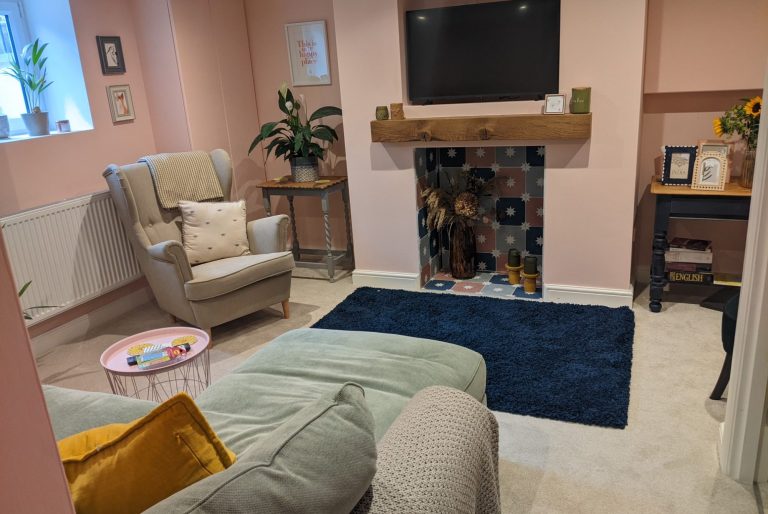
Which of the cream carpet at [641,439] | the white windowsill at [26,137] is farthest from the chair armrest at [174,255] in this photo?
the white windowsill at [26,137]

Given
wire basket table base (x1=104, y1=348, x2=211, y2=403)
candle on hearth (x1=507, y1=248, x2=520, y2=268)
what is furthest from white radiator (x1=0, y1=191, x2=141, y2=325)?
candle on hearth (x1=507, y1=248, x2=520, y2=268)

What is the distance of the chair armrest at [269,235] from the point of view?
3920mm

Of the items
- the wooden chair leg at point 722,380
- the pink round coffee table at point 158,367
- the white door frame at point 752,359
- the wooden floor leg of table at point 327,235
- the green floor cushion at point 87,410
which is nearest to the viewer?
the green floor cushion at point 87,410

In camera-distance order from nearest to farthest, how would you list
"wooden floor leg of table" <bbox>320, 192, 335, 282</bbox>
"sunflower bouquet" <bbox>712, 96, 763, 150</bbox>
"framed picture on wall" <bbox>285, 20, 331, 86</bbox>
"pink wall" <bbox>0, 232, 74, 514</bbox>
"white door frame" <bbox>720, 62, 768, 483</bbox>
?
"pink wall" <bbox>0, 232, 74, 514</bbox> < "white door frame" <bbox>720, 62, 768, 483</bbox> < "sunflower bouquet" <bbox>712, 96, 763, 150</bbox> < "wooden floor leg of table" <bbox>320, 192, 335, 282</bbox> < "framed picture on wall" <bbox>285, 20, 331, 86</bbox>

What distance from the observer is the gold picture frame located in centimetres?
343

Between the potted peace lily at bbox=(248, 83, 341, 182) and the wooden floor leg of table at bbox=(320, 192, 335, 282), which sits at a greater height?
the potted peace lily at bbox=(248, 83, 341, 182)

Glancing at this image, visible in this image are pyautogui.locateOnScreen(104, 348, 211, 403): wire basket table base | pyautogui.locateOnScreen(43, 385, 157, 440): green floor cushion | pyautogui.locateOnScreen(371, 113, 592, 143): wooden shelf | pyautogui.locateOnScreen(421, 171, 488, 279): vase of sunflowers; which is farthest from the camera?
pyautogui.locateOnScreen(421, 171, 488, 279): vase of sunflowers

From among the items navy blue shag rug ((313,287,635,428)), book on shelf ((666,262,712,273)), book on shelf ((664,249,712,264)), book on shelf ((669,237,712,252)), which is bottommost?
navy blue shag rug ((313,287,635,428))

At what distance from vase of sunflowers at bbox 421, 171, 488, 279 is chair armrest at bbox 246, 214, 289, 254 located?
94cm

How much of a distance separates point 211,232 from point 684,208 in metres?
2.72

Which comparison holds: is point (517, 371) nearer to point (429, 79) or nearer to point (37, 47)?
point (429, 79)

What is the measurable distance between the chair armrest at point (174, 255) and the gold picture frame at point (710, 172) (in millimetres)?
2805

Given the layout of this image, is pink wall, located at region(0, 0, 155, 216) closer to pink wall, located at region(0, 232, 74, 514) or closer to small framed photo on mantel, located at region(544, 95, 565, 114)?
small framed photo on mantel, located at region(544, 95, 565, 114)

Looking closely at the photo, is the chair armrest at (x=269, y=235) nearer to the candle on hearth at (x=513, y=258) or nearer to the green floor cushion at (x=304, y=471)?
the candle on hearth at (x=513, y=258)
